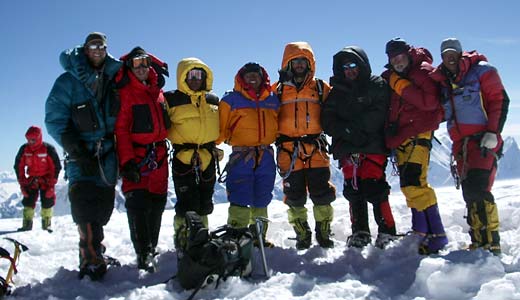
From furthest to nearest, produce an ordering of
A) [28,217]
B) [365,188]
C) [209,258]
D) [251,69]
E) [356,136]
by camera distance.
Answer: [28,217]
[251,69]
[365,188]
[356,136]
[209,258]

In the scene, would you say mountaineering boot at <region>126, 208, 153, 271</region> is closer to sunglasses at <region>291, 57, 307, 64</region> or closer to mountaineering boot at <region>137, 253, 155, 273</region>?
mountaineering boot at <region>137, 253, 155, 273</region>

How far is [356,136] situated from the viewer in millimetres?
6762

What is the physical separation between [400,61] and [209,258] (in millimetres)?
4012

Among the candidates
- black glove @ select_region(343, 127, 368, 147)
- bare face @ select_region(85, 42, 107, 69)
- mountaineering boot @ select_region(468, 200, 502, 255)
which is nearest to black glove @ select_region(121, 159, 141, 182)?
bare face @ select_region(85, 42, 107, 69)

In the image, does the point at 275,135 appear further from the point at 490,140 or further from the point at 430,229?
the point at 490,140

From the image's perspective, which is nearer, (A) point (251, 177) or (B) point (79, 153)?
(B) point (79, 153)

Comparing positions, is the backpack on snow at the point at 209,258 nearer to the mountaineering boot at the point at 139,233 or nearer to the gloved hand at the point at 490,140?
the mountaineering boot at the point at 139,233

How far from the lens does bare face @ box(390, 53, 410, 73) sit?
6.48m

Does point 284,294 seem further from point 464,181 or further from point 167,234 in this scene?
point 167,234

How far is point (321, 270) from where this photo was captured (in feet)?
18.8

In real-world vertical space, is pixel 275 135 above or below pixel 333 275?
above

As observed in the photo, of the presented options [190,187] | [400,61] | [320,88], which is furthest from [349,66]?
[190,187]

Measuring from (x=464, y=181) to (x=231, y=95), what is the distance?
3.71 meters

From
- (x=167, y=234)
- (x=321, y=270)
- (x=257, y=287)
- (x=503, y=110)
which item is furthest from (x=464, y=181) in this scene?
(x=167, y=234)
